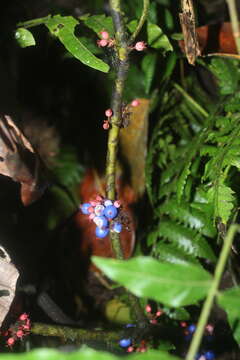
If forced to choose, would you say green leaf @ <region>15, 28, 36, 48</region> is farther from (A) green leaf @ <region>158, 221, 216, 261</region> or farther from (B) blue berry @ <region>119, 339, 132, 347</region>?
(B) blue berry @ <region>119, 339, 132, 347</region>

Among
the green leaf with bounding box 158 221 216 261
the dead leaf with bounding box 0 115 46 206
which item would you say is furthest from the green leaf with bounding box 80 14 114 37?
the green leaf with bounding box 158 221 216 261

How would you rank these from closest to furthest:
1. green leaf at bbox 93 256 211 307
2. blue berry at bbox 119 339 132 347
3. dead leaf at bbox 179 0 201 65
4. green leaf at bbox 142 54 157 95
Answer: green leaf at bbox 93 256 211 307 → dead leaf at bbox 179 0 201 65 → blue berry at bbox 119 339 132 347 → green leaf at bbox 142 54 157 95

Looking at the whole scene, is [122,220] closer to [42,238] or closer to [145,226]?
[145,226]

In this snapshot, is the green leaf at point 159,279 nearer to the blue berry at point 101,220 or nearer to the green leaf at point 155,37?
the blue berry at point 101,220

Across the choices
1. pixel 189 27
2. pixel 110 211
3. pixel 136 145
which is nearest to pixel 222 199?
pixel 110 211

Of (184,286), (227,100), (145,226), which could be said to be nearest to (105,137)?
(145,226)

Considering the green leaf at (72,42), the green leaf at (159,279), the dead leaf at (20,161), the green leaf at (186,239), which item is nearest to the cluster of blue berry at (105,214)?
the dead leaf at (20,161)

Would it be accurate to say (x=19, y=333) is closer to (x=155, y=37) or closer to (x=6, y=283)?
(x=6, y=283)
